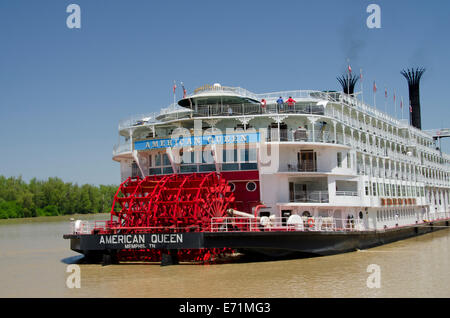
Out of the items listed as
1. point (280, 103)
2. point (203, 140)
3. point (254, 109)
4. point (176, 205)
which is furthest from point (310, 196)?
point (176, 205)

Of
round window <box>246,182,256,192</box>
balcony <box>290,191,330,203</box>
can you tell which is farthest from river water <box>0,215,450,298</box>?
round window <box>246,182,256,192</box>

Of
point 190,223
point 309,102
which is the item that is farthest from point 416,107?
point 190,223

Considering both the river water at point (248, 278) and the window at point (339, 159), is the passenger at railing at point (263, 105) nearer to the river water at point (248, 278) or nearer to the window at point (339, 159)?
the window at point (339, 159)

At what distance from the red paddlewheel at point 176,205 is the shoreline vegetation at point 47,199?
196ft

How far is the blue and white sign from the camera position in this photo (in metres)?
20.6

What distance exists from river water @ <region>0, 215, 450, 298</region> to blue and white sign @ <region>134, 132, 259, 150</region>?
5.25m

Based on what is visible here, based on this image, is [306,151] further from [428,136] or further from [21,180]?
[21,180]

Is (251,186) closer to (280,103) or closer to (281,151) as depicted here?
(281,151)

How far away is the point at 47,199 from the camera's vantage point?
79562mm

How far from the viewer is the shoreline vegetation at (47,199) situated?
7594cm

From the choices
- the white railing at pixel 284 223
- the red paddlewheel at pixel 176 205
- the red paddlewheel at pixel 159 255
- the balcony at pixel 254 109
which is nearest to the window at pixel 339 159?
the balcony at pixel 254 109

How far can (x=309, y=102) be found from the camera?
75.9 feet

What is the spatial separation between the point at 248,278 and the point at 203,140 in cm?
748

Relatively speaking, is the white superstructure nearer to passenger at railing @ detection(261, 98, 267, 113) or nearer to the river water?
passenger at railing @ detection(261, 98, 267, 113)
